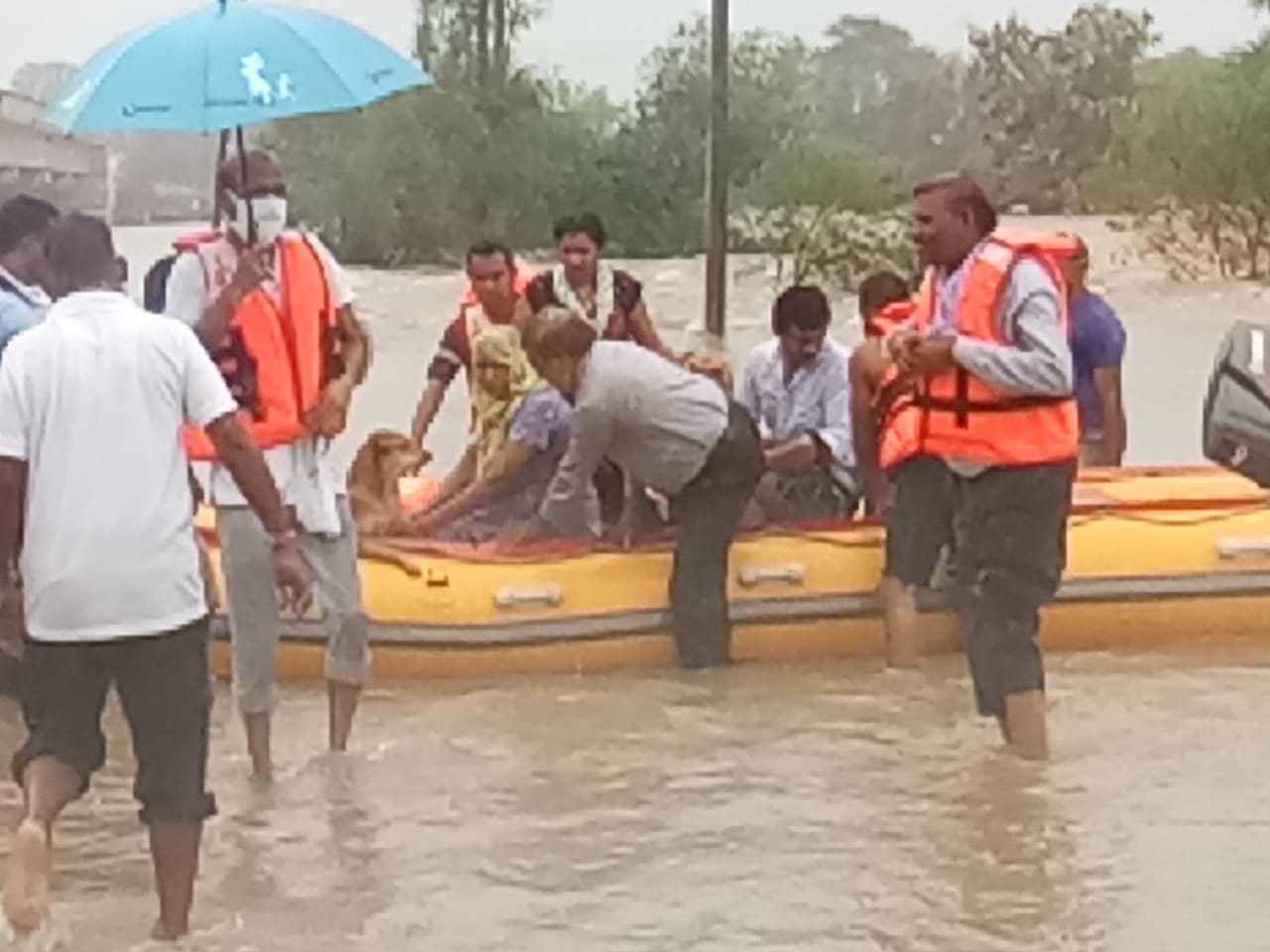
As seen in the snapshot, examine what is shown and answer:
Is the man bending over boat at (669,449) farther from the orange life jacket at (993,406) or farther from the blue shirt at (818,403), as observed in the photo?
the orange life jacket at (993,406)

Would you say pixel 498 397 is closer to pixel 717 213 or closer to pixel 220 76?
pixel 220 76

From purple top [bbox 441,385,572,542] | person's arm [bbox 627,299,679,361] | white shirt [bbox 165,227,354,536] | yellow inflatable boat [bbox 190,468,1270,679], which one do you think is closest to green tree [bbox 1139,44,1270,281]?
yellow inflatable boat [bbox 190,468,1270,679]

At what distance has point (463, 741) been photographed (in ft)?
25.6

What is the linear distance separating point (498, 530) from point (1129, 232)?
59.2 feet

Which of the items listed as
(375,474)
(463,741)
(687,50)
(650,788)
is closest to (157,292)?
(375,474)

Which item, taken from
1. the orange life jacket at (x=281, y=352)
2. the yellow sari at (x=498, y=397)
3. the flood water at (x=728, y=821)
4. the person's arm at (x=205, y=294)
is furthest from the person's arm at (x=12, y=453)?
the yellow sari at (x=498, y=397)

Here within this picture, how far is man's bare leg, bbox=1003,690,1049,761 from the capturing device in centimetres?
714

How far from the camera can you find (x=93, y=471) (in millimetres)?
5371

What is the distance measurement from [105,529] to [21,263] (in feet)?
5.96

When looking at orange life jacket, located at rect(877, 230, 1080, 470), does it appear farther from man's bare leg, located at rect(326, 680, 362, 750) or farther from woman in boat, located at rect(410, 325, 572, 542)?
woman in boat, located at rect(410, 325, 572, 542)

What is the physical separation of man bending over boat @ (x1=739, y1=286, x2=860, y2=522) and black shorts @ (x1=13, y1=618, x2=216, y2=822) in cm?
363

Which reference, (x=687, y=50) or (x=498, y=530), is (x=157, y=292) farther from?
(x=687, y=50)

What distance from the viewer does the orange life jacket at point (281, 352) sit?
687 centimetres

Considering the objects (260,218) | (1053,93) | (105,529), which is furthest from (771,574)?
(1053,93)
